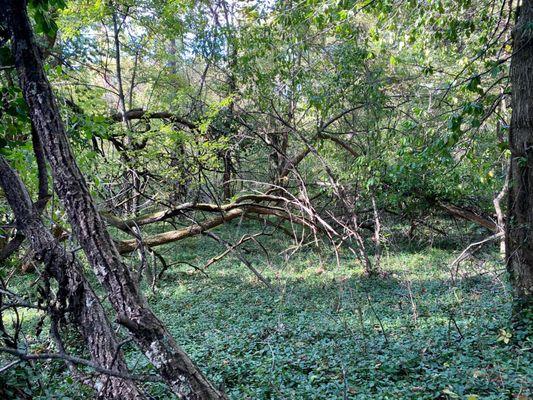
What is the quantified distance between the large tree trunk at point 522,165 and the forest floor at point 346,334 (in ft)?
1.36

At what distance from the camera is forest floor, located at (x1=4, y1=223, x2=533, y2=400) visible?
138 inches

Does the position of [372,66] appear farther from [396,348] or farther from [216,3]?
[396,348]

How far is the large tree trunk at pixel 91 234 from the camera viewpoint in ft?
6.60

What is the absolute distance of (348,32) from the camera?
520 cm

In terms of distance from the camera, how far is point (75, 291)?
2.45 meters

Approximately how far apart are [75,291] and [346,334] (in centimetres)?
360

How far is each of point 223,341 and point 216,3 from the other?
10.1 metres

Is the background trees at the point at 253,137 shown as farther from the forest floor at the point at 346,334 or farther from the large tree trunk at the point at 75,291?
the forest floor at the point at 346,334

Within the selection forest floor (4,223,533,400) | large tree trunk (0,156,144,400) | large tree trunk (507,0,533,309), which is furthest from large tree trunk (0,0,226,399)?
large tree trunk (507,0,533,309)

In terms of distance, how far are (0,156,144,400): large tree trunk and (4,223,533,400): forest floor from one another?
0.20 metres

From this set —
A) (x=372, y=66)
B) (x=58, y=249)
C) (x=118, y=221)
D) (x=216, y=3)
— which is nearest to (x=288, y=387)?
(x=58, y=249)

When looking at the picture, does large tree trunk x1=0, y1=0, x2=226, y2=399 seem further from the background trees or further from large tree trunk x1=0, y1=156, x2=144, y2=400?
large tree trunk x1=0, y1=156, x2=144, y2=400

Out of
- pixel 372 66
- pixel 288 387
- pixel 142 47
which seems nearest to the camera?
pixel 288 387

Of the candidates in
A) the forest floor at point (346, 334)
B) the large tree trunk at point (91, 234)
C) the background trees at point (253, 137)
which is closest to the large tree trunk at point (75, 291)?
the background trees at point (253, 137)
